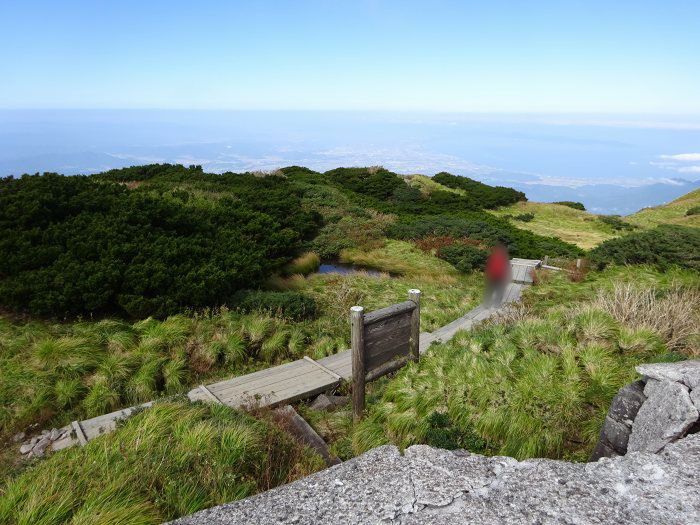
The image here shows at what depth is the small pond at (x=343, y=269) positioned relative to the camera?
57.0ft

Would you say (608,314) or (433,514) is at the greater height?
(433,514)

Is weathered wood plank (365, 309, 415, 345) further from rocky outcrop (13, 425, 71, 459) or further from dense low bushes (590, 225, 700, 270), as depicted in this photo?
dense low bushes (590, 225, 700, 270)

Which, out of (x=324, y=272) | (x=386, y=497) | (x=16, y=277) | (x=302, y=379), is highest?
(x=386, y=497)

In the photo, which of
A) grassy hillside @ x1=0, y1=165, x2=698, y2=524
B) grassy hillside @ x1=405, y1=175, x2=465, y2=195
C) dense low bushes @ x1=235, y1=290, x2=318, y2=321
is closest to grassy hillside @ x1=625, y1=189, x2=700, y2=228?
grassy hillside @ x1=405, y1=175, x2=465, y2=195

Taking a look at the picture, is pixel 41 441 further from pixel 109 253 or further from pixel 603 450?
pixel 603 450

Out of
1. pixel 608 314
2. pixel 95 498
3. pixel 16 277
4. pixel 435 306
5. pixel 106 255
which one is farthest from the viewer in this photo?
pixel 435 306

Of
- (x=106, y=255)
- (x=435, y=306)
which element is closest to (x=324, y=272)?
(x=435, y=306)

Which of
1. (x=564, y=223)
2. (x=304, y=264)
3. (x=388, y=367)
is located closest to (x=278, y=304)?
(x=388, y=367)

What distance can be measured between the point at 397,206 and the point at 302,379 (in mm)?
21454

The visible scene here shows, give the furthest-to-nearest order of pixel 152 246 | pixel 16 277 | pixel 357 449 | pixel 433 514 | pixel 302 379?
pixel 152 246, pixel 16 277, pixel 302 379, pixel 357 449, pixel 433 514

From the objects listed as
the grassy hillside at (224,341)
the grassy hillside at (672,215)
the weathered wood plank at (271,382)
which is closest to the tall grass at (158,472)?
the grassy hillside at (224,341)

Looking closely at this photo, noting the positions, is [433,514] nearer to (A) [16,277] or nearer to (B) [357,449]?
(B) [357,449]

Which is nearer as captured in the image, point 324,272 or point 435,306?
point 435,306

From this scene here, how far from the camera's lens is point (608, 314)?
22.2 ft
